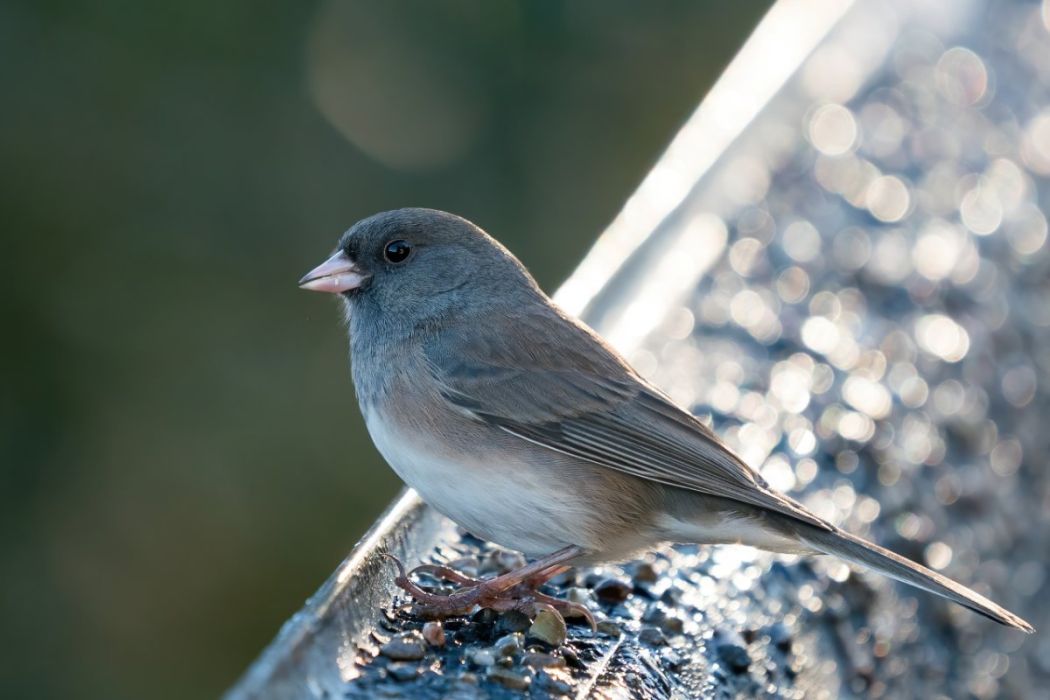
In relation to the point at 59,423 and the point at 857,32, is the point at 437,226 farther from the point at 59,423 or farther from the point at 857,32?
the point at 59,423

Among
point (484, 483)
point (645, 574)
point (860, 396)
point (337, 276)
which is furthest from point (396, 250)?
point (860, 396)

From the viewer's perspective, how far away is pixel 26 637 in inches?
179

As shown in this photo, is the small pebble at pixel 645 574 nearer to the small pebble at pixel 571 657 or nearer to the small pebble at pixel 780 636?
the small pebble at pixel 780 636

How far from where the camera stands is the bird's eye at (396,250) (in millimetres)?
2365

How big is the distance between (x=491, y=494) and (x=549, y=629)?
1.04 feet

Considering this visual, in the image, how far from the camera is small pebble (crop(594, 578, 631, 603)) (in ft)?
6.22

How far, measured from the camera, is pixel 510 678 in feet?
4.93

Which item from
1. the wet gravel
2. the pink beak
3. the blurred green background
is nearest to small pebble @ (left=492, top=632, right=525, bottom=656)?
the wet gravel

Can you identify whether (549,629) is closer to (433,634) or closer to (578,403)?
(433,634)

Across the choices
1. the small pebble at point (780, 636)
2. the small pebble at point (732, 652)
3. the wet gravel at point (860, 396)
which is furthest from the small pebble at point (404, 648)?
the small pebble at point (780, 636)

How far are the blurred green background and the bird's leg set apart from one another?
2990 millimetres

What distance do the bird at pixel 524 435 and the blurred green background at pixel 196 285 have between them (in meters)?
2.52

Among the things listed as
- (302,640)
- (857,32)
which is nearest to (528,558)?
(302,640)

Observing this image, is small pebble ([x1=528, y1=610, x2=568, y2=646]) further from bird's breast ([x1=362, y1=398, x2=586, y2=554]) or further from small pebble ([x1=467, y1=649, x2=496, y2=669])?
bird's breast ([x1=362, y1=398, x2=586, y2=554])
